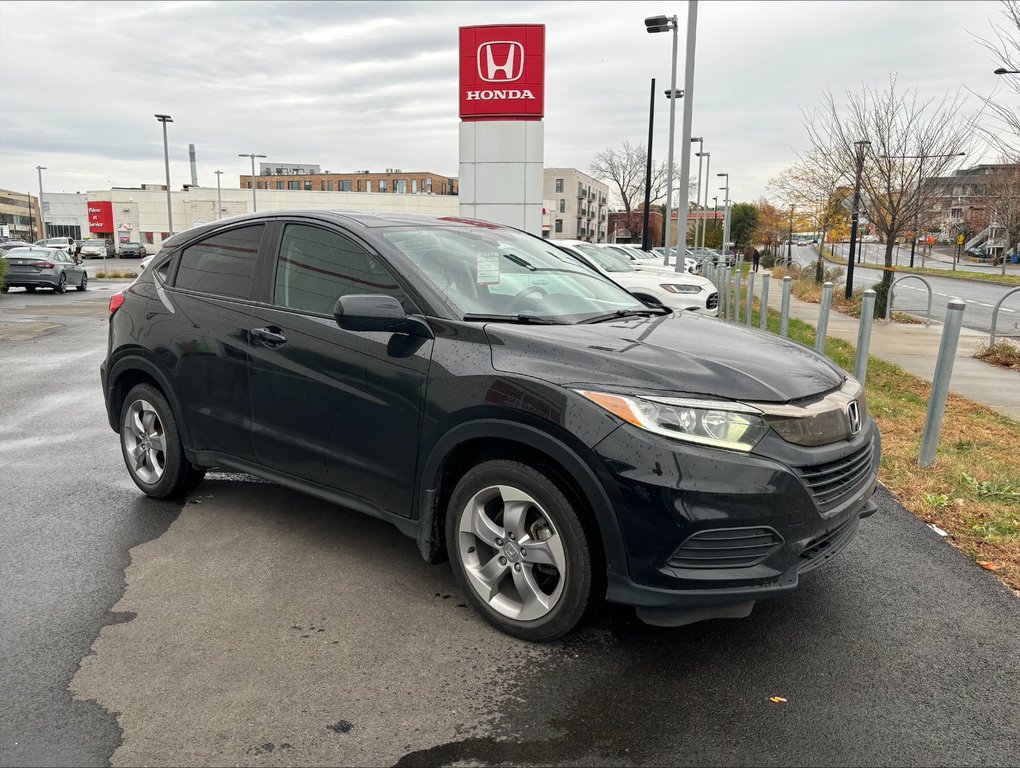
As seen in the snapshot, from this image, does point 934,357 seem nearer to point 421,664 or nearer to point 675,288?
point 675,288

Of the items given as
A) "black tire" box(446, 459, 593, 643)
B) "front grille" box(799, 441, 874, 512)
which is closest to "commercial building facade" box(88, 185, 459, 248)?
"black tire" box(446, 459, 593, 643)

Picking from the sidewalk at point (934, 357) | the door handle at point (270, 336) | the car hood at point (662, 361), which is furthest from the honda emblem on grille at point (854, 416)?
the sidewalk at point (934, 357)

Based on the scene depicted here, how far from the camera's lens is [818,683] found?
10.2ft

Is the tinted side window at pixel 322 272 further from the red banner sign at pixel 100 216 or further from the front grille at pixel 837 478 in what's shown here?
the red banner sign at pixel 100 216

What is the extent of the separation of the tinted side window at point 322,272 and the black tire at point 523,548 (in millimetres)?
990

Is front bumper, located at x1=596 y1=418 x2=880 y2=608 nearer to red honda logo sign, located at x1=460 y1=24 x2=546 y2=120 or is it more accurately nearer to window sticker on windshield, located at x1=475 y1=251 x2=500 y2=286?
window sticker on windshield, located at x1=475 y1=251 x2=500 y2=286

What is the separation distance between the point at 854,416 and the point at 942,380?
275 centimetres

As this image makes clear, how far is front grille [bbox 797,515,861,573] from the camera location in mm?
3109

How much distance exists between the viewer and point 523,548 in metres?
3.31

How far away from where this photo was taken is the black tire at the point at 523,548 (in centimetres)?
316

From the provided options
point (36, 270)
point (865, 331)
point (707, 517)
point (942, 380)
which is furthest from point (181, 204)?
point (707, 517)

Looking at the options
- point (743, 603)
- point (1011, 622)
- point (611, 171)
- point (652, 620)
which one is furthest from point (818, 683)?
point (611, 171)

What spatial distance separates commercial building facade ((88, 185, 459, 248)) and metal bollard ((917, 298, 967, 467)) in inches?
3107

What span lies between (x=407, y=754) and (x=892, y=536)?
10.5 feet
